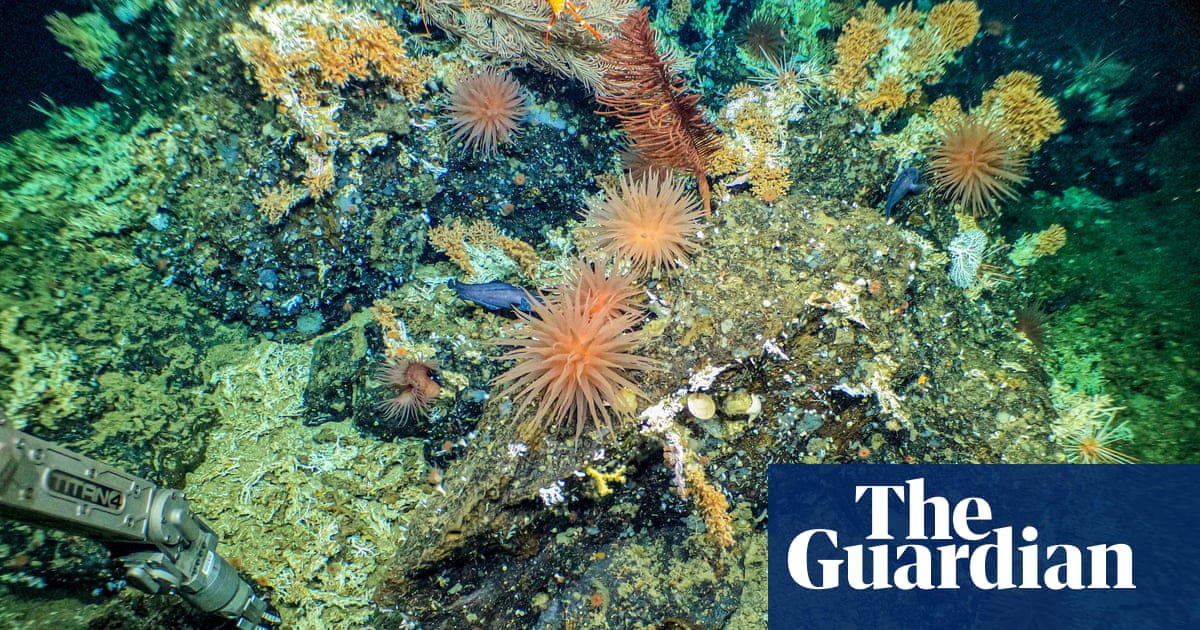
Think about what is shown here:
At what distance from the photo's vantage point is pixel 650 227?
300 centimetres

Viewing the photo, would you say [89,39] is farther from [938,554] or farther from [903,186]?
[938,554]

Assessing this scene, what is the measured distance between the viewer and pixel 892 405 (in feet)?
9.16

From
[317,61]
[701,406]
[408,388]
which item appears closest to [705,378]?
[701,406]

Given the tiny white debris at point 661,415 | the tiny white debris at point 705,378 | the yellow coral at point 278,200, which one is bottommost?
the tiny white debris at point 661,415

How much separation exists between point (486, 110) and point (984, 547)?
3860mm

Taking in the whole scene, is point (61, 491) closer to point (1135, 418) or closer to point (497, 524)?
point (497, 524)

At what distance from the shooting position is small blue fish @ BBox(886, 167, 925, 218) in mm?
3477

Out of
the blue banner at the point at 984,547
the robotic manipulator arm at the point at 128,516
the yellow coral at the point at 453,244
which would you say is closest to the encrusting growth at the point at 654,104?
the yellow coral at the point at 453,244

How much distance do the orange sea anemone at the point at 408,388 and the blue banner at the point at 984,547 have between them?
2017 mm

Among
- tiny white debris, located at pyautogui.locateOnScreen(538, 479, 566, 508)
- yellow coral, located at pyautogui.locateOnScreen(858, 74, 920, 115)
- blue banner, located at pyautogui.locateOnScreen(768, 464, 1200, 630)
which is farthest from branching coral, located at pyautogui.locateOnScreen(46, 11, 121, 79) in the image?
yellow coral, located at pyautogui.locateOnScreen(858, 74, 920, 115)

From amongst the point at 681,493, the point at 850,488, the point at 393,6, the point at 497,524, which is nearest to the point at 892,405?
the point at 850,488

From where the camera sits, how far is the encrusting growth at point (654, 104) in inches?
117

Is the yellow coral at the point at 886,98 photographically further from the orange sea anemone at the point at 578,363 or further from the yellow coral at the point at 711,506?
the yellow coral at the point at 711,506

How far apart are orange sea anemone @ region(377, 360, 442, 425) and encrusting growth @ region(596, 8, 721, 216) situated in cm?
191
